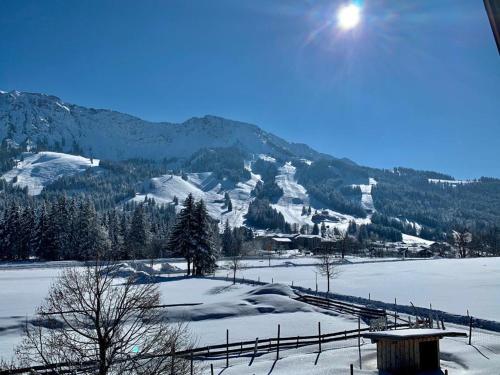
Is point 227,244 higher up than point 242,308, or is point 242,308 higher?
point 227,244

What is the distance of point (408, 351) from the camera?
21344mm

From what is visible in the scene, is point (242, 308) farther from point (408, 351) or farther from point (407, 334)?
point (407, 334)

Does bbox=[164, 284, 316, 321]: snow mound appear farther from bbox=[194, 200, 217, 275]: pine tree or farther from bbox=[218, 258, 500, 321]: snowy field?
bbox=[194, 200, 217, 275]: pine tree

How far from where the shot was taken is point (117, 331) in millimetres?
15500

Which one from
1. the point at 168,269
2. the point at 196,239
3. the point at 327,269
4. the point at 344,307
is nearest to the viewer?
the point at 344,307

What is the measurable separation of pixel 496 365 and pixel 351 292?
1279 inches

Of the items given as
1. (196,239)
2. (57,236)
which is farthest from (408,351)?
(57,236)

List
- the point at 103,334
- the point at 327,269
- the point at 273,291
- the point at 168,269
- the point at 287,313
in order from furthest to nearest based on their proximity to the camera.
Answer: the point at 168,269
the point at 327,269
the point at 273,291
the point at 287,313
the point at 103,334

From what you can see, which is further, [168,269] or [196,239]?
[168,269]

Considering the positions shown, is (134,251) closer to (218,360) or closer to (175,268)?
(175,268)

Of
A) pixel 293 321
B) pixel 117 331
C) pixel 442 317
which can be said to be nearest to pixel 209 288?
pixel 293 321

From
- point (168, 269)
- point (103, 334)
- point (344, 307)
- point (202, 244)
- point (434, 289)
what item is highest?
point (202, 244)

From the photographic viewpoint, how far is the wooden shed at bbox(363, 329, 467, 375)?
69.6 ft

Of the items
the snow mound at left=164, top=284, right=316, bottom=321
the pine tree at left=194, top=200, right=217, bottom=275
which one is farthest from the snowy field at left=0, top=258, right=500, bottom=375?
the pine tree at left=194, top=200, right=217, bottom=275
